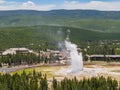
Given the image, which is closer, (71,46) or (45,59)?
(71,46)

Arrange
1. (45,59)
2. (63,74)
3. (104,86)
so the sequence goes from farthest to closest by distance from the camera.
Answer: (45,59), (63,74), (104,86)

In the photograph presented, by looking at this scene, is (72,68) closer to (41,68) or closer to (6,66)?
(41,68)

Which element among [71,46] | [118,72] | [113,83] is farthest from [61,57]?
[113,83]

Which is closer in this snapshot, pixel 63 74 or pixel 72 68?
pixel 63 74

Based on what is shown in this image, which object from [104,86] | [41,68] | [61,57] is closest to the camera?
[104,86]

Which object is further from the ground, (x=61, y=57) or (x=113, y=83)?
(x=113, y=83)

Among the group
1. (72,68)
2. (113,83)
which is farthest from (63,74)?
(113,83)

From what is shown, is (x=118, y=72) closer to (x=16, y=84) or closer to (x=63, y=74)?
(x=63, y=74)

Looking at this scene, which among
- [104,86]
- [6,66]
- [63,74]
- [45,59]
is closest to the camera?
[104,86]

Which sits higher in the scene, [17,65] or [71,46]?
[71,46]
